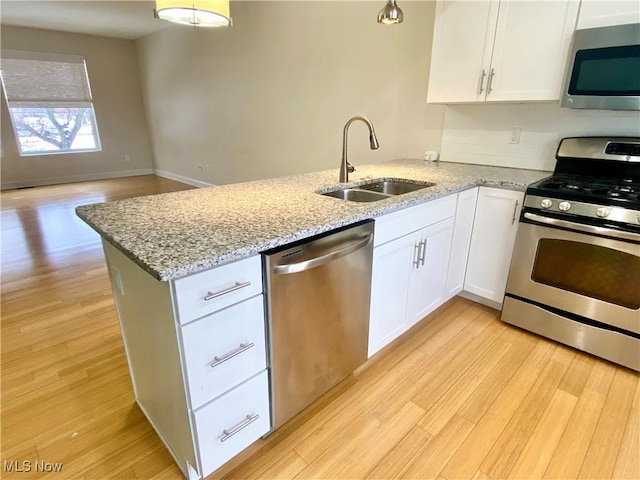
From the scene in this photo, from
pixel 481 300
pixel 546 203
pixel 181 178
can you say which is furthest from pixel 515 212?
pixel 181 178

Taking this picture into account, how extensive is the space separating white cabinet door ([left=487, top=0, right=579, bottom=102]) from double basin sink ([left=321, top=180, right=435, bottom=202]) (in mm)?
773

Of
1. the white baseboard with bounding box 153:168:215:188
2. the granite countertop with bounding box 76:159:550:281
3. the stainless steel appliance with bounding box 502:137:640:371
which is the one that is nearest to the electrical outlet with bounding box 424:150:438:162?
the granite countertop with bounding box 76:159:550:281

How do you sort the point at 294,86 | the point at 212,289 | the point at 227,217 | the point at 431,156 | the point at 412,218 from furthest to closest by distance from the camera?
1. the point at 294,86
2. the point at 431,156
3. the point at 412,218
4. the point at 227,217
5. the point at 212,289

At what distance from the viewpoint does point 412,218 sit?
179 cm

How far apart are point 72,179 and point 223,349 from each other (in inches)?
299

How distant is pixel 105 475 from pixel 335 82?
3436 mm

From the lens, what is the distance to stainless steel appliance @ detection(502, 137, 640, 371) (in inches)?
68.8

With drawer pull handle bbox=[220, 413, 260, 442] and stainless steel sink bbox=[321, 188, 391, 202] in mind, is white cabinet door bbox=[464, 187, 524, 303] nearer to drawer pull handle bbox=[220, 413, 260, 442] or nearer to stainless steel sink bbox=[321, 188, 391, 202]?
stainless steel sink bbox=[321, 188, 391, 202]

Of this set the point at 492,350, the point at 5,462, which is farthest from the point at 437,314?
the point at 5,462

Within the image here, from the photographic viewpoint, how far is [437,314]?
242 centimetres

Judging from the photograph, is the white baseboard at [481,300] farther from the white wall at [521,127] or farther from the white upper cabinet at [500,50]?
the white upper cabinet at [500,50]

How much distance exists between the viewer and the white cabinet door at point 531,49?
76.8 inches

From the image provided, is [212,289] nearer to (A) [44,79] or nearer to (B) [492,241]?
(B) [492,241]

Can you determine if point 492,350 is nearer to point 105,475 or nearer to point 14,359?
point 105,475
